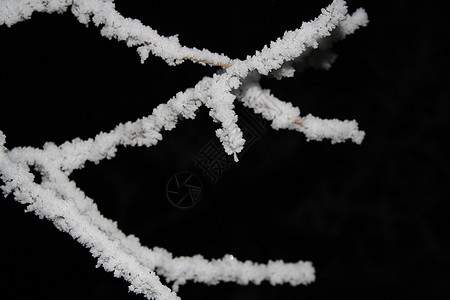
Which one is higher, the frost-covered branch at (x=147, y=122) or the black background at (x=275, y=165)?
the black background at (x=275, y=165)

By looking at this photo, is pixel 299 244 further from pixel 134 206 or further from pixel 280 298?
pixel 134 206

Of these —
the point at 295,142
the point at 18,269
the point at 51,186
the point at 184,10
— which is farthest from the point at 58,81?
the point at 295,142

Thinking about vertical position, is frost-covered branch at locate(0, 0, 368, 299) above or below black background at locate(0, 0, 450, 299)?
below

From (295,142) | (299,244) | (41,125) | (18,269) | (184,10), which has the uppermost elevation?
(295,142)

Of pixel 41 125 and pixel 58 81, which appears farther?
pixel 41 125

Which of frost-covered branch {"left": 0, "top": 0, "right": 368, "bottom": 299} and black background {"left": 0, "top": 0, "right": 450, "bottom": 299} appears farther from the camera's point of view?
black background {"left": 0, "top": 0, "right": 450, "bottom": 299}
